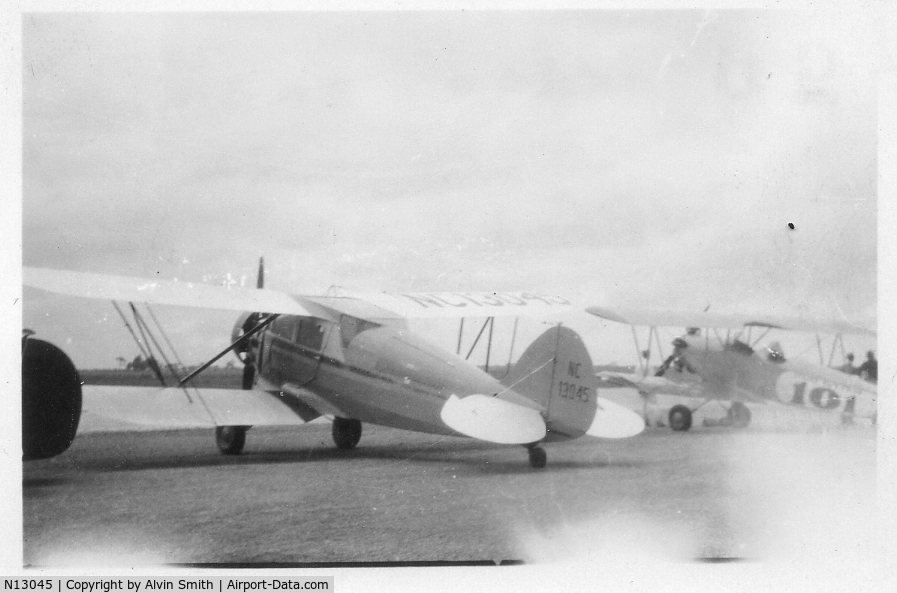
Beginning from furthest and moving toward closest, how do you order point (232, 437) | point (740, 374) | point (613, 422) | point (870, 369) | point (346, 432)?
point (740, 374) → point (232, 437) → point (346, 432) → point (870, 369) → point (613, 422)

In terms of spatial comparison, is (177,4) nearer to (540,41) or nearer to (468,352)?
(540,41)

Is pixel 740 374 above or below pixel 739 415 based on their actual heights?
above

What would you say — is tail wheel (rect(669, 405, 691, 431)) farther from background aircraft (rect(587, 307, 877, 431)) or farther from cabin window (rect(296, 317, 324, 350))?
cabin window (rect(296, 317, 324, 350))

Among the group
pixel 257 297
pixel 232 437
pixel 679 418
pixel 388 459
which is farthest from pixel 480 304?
pixel 232 437

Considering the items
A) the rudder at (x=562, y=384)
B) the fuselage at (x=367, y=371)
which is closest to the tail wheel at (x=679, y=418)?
the rudder at (x=562, y=384)

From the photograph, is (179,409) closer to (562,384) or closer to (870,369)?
(562,384)

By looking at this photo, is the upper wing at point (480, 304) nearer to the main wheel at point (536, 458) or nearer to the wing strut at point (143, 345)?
the main wheel at point (536, 458)
